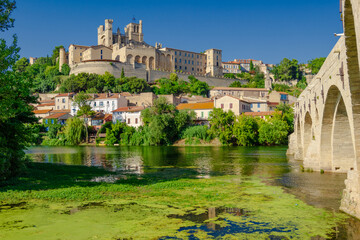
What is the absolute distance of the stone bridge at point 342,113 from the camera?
10125mm

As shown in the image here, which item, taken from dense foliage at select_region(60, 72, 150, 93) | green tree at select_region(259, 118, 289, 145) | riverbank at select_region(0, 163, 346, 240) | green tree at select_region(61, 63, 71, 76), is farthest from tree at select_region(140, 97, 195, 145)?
green tree at select_region(61, 63, 71, 76)

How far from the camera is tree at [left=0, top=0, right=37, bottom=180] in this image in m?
14.5

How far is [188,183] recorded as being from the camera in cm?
1850

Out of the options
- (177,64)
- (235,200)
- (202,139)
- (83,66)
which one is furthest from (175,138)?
(177,64)

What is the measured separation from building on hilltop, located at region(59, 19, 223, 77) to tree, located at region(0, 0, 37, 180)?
104 meters

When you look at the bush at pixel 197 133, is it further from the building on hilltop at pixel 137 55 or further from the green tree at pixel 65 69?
the green tree at pixel 65 69

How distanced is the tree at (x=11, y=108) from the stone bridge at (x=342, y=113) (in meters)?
12.4

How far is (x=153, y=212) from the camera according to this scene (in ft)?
39.3

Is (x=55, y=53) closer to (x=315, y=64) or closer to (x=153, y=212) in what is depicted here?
(x=315, y=64)

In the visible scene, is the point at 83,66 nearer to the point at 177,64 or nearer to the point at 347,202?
the point at 177,64

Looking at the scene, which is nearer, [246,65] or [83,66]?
[83,66]

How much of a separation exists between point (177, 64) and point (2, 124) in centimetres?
13373

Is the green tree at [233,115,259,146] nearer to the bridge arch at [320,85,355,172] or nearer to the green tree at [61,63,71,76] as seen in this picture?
the bridge arch at [320,85,355,172]

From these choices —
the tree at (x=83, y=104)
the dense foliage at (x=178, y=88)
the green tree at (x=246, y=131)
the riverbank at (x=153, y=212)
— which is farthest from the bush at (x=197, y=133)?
the riverbank at (x=153, y=212)
